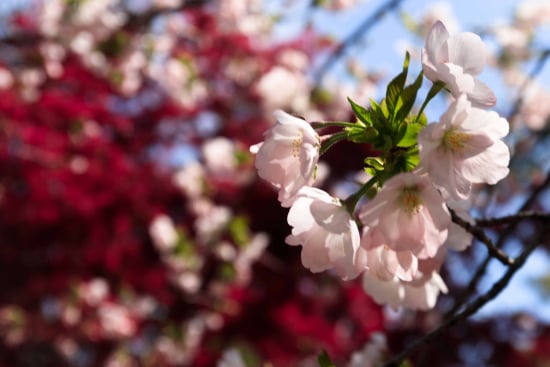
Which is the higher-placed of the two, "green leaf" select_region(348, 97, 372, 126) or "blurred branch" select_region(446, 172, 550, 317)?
"green leaf" select_region(348, 97, 372, 126)

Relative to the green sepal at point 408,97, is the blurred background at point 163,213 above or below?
below

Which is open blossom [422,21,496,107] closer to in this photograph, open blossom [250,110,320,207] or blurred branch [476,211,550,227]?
open blossom [250,110,320,207]

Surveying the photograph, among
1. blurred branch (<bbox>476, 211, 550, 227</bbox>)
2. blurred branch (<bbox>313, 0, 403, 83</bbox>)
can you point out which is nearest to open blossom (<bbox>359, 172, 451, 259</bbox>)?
blurred branch (<bbox>476, 211, 550, 227</bbox>)

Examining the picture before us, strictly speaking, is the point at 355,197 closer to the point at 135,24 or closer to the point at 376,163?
the point at 376,163

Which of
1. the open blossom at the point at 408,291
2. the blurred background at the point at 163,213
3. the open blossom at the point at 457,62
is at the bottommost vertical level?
the blurred background at the point at 163,213

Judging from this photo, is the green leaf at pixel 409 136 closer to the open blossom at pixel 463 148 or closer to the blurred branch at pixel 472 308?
the open blossom at pixel 463 148

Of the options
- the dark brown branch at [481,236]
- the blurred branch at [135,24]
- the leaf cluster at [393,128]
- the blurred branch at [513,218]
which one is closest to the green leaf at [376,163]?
the leaf cluster at [393,128]

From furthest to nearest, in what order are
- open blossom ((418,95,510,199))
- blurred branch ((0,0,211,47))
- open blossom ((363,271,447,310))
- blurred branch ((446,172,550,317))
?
blurred branch ((0,0,211,47)) < blurred branch ((446,172,550,317)) < open blossom ((363,271,447,310)) < open blossom ((418,95,510,199))

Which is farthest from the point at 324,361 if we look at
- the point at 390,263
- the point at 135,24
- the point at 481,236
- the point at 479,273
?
the point at 135,24

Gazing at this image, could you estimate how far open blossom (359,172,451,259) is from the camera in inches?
22.5

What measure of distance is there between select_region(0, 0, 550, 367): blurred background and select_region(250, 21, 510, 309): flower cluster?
2.51m

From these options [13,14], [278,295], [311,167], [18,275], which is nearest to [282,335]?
[278,295]

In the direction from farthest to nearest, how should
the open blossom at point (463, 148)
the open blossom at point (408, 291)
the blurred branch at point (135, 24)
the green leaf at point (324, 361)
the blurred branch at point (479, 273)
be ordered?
1. the blurred branch at point (135, 24)
2. the blurred branch at point (479, 273)
3. the open blossom at point (408, 291)
4. the green leaf at point (324, 361)
5. the open blossom at point (463, 148)

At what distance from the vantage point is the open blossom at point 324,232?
63 cm
